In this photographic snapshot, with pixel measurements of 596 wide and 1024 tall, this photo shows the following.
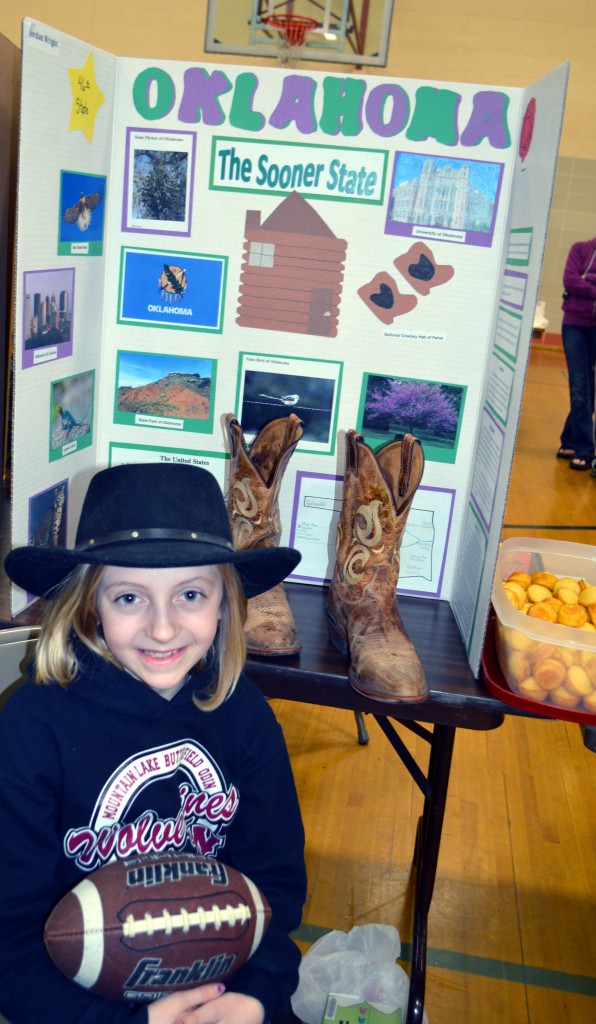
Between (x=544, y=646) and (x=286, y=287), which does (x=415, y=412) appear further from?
(x=544, y=646)

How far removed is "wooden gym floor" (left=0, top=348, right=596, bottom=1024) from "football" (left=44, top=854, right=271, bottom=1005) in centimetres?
65

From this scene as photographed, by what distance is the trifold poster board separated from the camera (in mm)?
1535

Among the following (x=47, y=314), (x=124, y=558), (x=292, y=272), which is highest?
(x=292, y=272)

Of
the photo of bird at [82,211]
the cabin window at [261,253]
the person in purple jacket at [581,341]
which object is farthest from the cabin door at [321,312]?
the person in purple jacket at [581,341]

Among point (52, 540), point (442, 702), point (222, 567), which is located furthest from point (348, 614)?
point (52, 540)

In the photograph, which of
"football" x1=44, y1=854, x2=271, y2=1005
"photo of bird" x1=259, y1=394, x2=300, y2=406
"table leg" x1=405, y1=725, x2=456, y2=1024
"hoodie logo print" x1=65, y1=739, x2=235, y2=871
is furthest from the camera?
"photo of bird" x1=259, y1=394, x2=300, y2=406

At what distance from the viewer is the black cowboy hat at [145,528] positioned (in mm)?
1032

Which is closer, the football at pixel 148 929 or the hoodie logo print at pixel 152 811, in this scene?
the football at pixel 148 929

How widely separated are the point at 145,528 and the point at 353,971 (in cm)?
107

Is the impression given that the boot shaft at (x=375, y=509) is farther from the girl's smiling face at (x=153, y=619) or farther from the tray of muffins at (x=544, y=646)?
the girl's smiling face at (x=153, y=619)

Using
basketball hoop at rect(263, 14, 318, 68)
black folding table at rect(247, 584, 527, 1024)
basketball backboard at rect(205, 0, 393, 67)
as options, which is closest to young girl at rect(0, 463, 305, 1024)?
black folding table at rect(247, 584, 527, 1024)

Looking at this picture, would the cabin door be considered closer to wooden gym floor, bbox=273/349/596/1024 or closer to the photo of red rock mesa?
the photo of red rock mesa

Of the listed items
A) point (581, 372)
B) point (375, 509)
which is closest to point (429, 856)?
point (375, 509)

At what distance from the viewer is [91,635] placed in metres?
1.11
